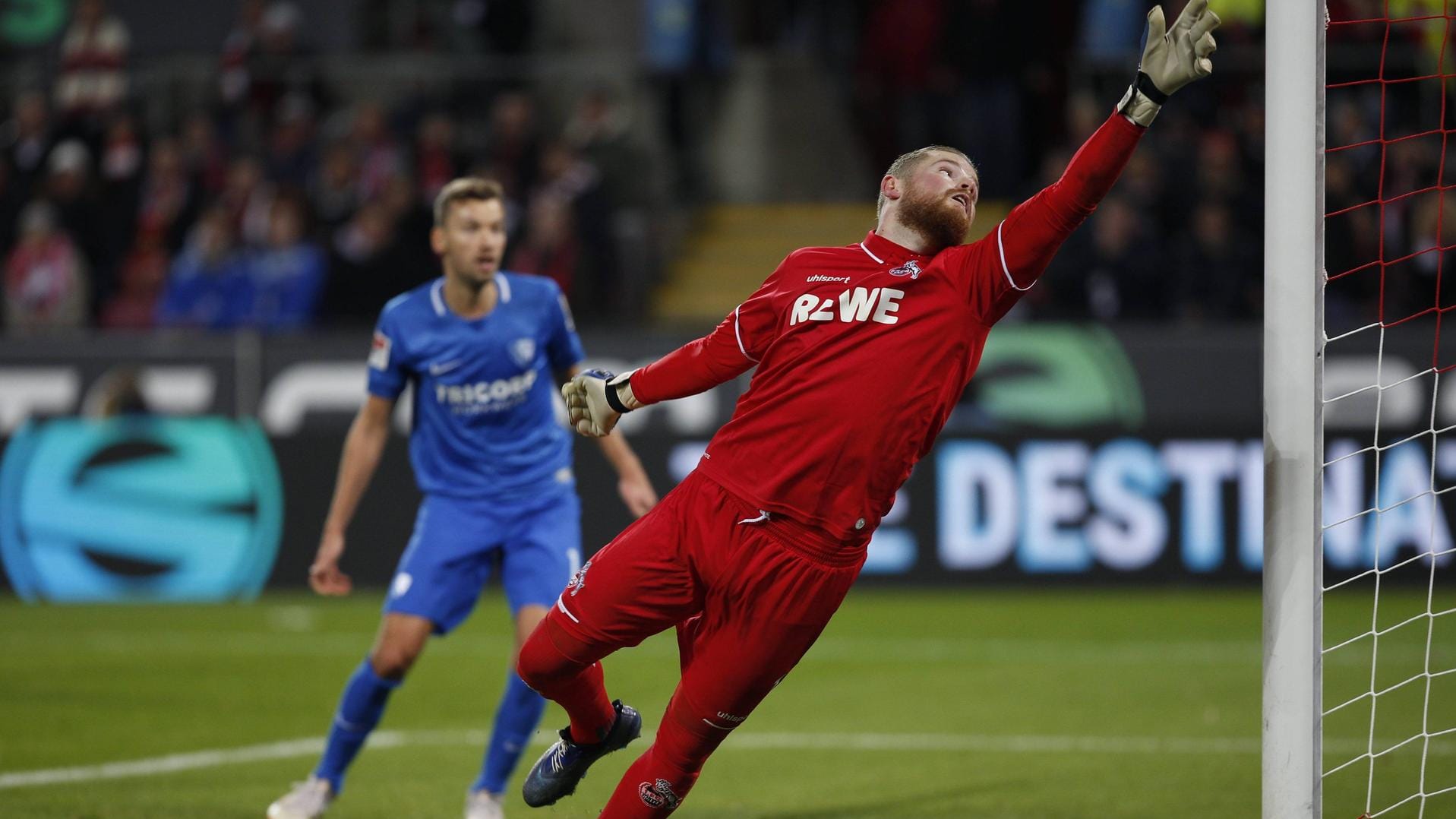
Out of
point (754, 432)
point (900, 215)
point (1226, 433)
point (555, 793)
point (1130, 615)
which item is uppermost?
point (900, 215)

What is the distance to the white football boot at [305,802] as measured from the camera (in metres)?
6.45

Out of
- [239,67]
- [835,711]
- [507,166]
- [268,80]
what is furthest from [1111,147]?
[239,67]

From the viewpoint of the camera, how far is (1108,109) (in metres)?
16.6

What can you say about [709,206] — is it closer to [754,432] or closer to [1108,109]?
[1108,109]

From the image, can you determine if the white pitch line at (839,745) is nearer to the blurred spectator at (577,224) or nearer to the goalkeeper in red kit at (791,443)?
the goalkeeper in red kit at (791,443)

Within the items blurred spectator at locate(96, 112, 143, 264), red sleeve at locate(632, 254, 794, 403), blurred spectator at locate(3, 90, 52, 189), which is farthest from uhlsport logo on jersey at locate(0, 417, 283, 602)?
red sleeve at locate(632, 254, 794, 403)

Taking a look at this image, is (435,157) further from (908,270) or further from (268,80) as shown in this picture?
(908,270)

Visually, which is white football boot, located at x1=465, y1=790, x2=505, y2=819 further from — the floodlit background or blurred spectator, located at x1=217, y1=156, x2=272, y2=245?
blurred spectator, located at x1=217, y1=156, x2=272, y2=245

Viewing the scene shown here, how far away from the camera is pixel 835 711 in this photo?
923 centimetres

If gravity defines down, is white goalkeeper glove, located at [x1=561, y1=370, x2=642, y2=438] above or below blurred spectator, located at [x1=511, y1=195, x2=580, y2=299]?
above

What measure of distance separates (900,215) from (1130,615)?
7882 millimetres

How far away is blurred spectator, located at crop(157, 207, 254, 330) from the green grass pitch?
392 cm

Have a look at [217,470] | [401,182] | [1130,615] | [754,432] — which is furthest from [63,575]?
[754,432]

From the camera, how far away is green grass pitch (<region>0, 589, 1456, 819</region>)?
23.2ft
